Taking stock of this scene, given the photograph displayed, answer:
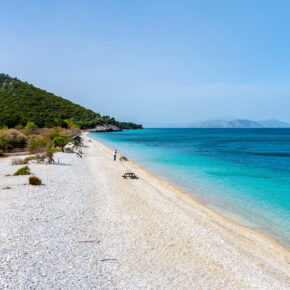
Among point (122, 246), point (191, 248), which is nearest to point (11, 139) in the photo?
point (122, 246)

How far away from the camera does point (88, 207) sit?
36.9 ft

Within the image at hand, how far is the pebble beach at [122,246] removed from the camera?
19.7 ft

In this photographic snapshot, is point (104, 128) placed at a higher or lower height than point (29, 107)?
lower

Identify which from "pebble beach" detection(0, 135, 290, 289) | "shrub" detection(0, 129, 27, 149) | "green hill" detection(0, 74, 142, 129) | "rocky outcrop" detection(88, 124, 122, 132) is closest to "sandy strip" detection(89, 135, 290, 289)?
"pebble beach" detection(0, 135, 290, 289)

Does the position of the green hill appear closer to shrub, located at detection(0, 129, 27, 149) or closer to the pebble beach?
shrub, located at detection(0, 129, 27, 149)

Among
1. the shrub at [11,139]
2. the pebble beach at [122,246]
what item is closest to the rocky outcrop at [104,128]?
the shrub at [11,139]

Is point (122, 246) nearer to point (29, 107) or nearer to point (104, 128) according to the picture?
point (29, 107)

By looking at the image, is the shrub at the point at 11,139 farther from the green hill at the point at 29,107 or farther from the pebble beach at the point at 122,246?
the pebble beach at the point at 122,246

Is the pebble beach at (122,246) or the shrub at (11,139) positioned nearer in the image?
the pebble beach at (122,246)

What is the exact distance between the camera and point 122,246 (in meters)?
7.78

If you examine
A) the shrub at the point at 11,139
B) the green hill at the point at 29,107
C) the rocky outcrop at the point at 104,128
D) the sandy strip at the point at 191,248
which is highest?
the green hill at the point at 29,107

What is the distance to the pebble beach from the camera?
6004 mm

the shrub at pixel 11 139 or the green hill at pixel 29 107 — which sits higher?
the green hill at pixel 29 107

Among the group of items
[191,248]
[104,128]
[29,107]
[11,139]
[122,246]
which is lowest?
[191,248]
